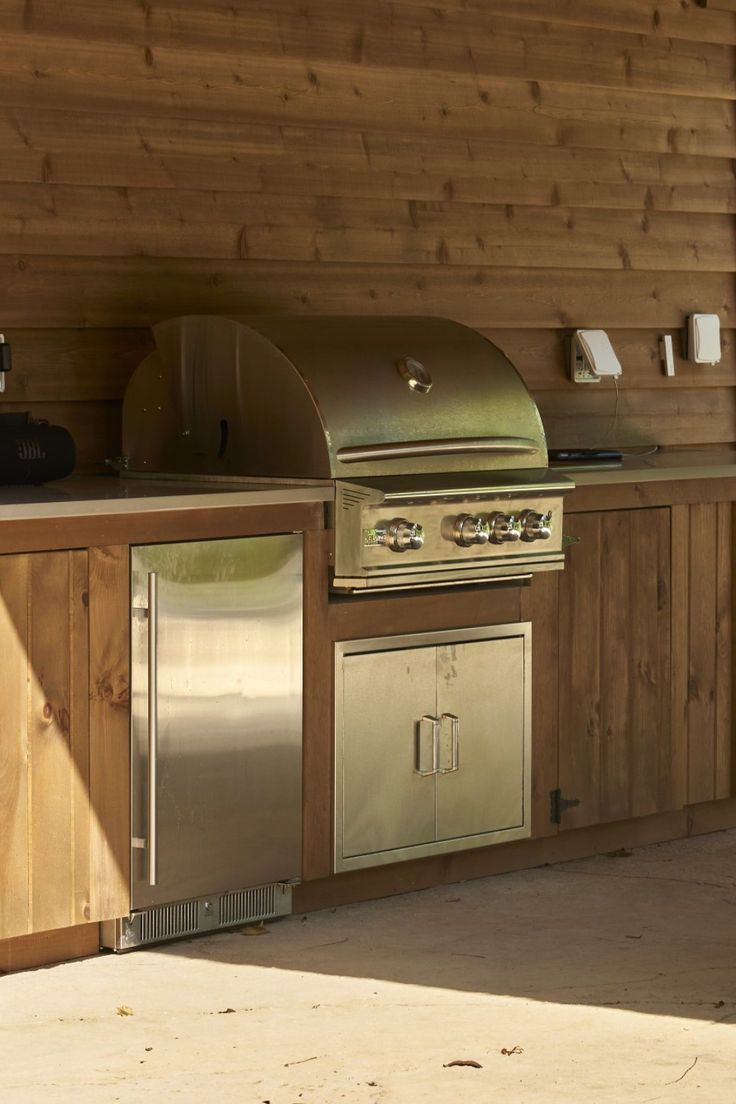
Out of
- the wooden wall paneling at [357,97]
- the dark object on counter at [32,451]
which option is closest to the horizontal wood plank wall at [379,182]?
the wooden wall paneling at [357,97]

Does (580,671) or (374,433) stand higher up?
(374,433)

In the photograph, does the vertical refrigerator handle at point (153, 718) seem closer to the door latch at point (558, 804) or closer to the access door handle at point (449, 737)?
the access door handle at point (449, 737)

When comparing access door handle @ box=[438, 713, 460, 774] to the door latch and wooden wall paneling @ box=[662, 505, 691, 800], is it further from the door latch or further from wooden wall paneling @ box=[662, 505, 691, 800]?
wooden wall paneling @ box=[662, 505, 691, 800]

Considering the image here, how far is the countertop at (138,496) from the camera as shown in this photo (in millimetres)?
3520

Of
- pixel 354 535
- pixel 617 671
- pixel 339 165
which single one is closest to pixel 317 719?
pixel 354 535

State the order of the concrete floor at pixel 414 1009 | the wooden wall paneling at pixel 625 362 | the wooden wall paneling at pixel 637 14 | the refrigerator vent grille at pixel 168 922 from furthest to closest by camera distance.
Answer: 1. the wooden wall paneling at pixel 625 362
2. the wooden wall paneling at pixel 637 14
3. the refrigerator vent grille at pixel 168 922
4. the concrete floor at pixel 414 1009

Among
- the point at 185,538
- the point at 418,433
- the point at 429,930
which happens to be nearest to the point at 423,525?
the point at 418,433

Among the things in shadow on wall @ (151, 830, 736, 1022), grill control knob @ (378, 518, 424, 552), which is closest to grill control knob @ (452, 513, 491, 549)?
grill control knob @ (378, 518, 424, 552)

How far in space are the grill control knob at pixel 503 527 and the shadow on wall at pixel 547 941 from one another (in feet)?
2.85

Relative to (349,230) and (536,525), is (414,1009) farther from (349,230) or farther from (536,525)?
(349,230)

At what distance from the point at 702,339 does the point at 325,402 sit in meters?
1.93

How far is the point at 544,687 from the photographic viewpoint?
4.43m

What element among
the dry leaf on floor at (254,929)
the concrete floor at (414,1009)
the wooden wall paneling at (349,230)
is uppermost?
the wooden wall paneling at (349,230)

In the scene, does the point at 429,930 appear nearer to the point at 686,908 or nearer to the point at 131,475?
the point at 686,908
